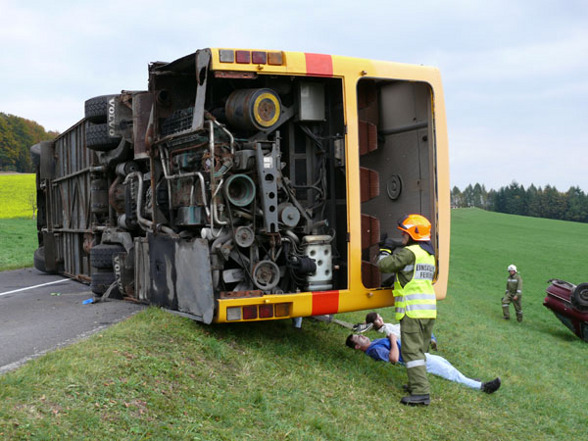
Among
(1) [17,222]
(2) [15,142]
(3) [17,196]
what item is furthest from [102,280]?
(2) [15,142]

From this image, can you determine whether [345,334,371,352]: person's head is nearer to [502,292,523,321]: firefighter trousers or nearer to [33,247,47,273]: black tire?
[33,247,47,273]: black tire

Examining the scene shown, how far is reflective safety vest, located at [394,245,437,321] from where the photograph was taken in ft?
17.9

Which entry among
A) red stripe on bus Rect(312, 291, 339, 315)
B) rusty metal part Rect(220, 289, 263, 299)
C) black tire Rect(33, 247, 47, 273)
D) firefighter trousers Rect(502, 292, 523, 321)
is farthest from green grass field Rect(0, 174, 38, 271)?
firefighter trousers Rect(502, 292, 523, 321)

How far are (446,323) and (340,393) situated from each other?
271 inches

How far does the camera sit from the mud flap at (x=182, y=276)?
5270 mm

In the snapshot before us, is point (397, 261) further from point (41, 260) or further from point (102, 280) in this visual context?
point (41, 260)

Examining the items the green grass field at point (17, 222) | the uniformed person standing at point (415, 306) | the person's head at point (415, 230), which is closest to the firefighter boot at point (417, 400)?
the uniformed person standing at point (415, 306)

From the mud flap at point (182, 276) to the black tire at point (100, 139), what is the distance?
2.23m

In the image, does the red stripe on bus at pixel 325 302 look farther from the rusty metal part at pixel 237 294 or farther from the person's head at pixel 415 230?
the person's head at pixel 415 230

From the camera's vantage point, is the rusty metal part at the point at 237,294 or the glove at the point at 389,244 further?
the glove at the point at 389,244

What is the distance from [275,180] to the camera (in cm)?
538

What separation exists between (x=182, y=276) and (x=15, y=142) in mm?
77533

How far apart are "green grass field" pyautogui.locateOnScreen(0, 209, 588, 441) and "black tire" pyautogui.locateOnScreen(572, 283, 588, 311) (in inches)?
183

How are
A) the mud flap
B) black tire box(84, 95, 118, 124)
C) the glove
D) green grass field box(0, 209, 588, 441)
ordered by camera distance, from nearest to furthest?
green grass field box(0, 209, 588, 441) < the mud flap < the glove < black tire box(84, 95, 118, 124)
